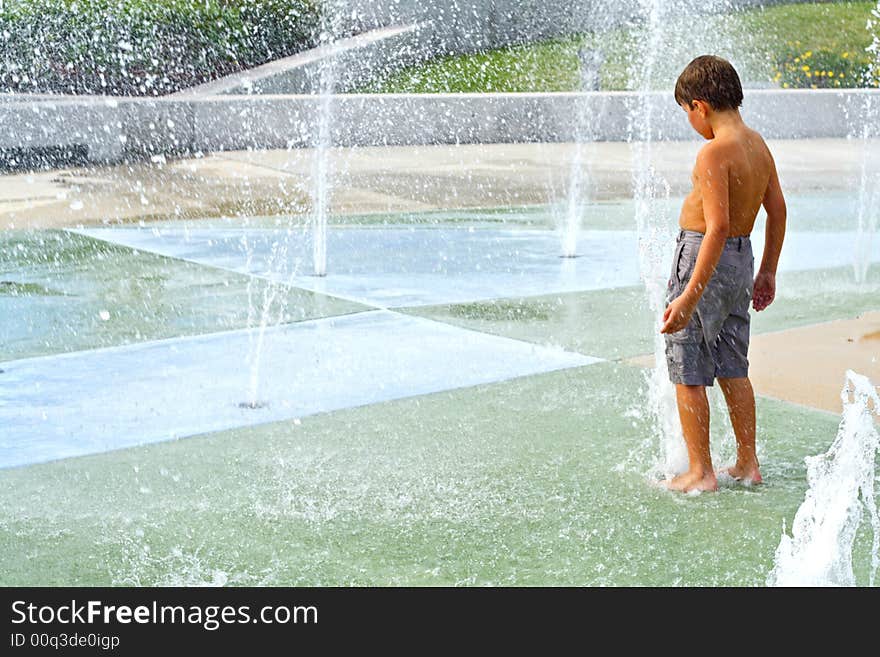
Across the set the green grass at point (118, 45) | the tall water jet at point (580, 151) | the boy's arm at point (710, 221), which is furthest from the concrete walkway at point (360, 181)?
the boy's arm at point (710, 221)

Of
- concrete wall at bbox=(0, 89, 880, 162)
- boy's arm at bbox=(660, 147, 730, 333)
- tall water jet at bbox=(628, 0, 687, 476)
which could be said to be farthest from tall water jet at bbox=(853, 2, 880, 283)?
boy's arm at bbox=(660, 147, 730, 333)

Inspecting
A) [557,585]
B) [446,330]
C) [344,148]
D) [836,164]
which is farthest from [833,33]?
[557,585]

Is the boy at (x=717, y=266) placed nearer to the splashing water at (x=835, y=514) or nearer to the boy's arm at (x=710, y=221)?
the boy's arm at (x=710, y=221)

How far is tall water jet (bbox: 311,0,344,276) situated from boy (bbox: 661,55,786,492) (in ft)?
13.2

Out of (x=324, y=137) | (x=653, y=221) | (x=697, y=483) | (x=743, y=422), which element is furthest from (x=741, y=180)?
(x=324, y=137)

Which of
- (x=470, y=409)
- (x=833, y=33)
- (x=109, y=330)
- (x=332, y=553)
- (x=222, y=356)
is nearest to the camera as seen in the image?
(x=332, y=553)

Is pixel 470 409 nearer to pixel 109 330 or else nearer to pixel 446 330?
pixel 446 330

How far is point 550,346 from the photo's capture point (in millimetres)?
6102

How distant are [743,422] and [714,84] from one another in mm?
1080

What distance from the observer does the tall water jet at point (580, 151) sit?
9.12 m

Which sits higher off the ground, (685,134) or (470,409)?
(685,134)

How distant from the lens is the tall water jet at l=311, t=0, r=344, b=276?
8.38 m

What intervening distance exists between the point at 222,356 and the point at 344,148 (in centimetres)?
916

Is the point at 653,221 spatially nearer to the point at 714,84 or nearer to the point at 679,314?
the point at 714,84
